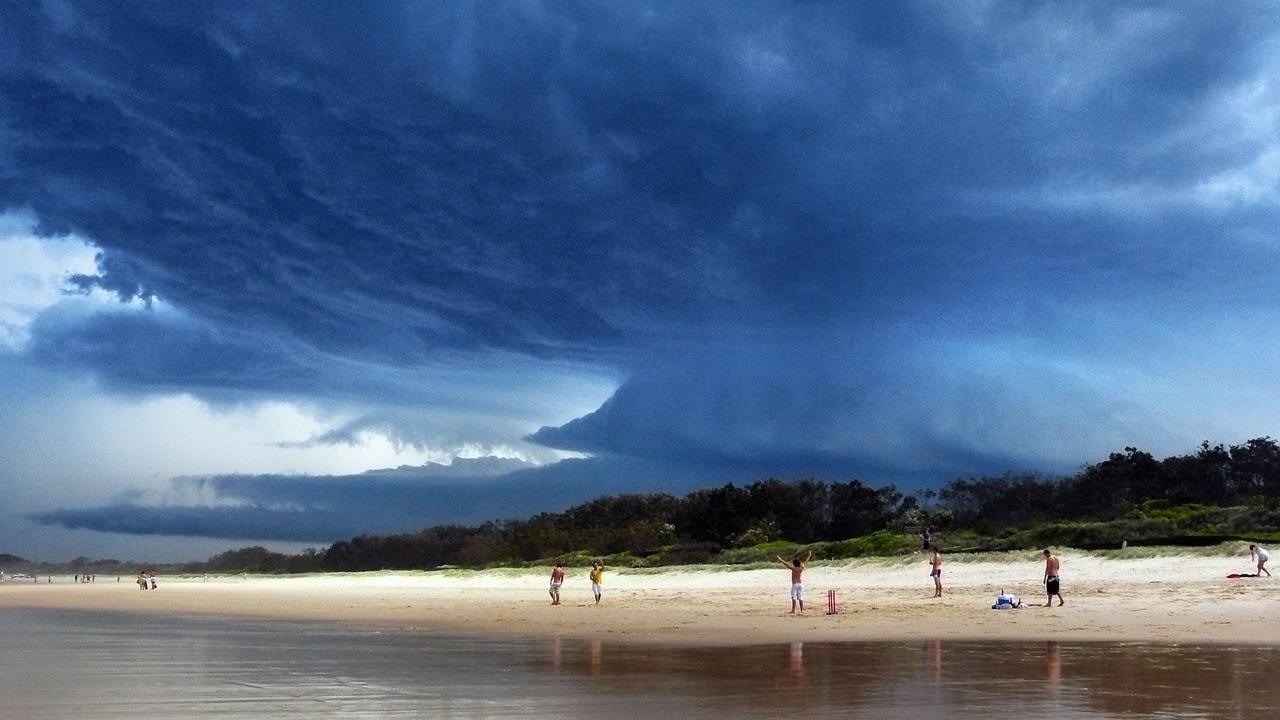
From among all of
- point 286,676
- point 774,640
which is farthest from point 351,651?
point 774,640

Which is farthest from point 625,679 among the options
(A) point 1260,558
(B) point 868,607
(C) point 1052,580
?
(A) point 1260,558

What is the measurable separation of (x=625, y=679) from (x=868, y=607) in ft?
61.9

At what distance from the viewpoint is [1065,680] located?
1419 cm

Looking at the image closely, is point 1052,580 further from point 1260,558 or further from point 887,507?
point 887,507

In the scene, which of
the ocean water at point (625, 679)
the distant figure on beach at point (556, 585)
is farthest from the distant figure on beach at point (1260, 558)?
Result: the distant figure on beach at point (556, 585)

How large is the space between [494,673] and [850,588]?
2697 cm

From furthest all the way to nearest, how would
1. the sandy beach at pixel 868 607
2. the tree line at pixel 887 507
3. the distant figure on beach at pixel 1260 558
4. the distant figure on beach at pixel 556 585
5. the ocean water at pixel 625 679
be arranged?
1. the tree line at pixel 887 507
2. the distant figure on beach at pixel 556 585
3. the distant figure on beach at pixel 1260 558
4. the sandy beach at pixel 868 607
5. the ocean water at pixel 625 679

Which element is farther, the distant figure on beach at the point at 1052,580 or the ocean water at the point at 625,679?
the distant figure on beach at the point at 1052,580

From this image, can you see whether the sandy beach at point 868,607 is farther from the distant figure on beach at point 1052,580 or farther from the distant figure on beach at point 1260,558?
the distant figure on beach at point 1260,558

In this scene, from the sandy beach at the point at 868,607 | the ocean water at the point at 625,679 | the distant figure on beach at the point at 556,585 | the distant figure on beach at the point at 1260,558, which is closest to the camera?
the ocean water at the point at 625,679

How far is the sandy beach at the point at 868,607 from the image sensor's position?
23.4 metres

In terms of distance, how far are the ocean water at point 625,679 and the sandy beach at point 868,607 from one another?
3.33 meters

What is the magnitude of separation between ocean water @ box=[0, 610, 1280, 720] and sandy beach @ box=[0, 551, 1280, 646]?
333 centimetres

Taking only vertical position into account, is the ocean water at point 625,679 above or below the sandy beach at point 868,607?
above
